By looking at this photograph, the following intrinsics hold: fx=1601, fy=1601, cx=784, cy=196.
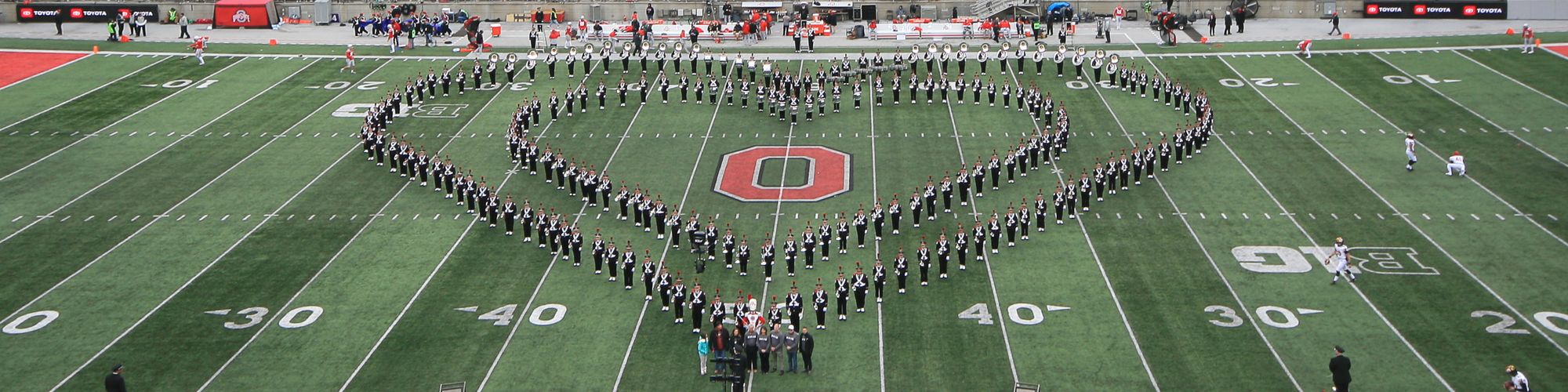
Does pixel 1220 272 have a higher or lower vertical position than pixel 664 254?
lower

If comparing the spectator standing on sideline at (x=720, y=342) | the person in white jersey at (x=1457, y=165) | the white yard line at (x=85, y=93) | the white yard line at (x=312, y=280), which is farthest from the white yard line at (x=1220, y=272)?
the white yard line at (x=85, y=93)

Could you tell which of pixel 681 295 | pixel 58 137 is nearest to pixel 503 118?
pixel 58 137

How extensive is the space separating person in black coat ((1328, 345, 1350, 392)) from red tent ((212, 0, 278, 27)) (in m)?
48.8

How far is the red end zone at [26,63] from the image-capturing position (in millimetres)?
51688

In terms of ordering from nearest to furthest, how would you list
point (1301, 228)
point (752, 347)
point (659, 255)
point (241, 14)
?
point (752, 347), point (659, 255), point (1301, 228), point (241, 14)

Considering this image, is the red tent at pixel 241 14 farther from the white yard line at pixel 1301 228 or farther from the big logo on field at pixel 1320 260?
the big logo on field at pixel 1320 260

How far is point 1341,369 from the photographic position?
2284 cm

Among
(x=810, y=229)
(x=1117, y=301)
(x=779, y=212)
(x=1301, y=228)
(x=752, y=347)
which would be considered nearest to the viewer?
(x=752, y=347)

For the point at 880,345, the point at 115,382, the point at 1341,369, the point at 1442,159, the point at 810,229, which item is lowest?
the point at 880,345

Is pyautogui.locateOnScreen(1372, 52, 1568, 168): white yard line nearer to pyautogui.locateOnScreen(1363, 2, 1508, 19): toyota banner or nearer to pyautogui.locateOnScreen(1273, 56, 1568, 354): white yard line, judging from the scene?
pyautogui.locateOnScreen(1273, 56, 1568, 354): white yard line

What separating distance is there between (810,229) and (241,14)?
38.4 meters

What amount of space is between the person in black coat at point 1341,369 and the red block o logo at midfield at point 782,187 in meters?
15.2

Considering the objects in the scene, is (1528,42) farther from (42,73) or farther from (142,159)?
(42,73)

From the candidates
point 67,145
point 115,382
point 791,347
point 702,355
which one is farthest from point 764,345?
point 67,145
